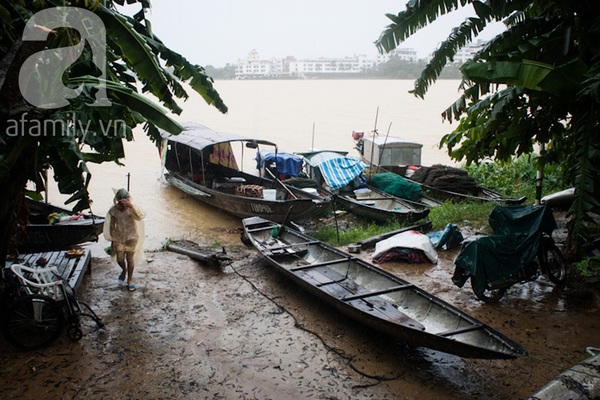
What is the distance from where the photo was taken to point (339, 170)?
1309 cm

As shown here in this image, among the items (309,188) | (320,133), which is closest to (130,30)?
(309,188)

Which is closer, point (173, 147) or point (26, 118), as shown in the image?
point (26, 118)

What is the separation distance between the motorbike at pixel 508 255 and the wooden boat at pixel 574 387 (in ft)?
7.17

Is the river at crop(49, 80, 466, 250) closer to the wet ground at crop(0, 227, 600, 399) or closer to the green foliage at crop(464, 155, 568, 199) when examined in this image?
the green foliage at crop(464, 155, 568, 199)

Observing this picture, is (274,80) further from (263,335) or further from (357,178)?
(263,335)

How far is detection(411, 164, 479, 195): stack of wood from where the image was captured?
12656 millimetres

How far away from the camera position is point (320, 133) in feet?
96.2

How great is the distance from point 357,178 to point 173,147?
19.5ft

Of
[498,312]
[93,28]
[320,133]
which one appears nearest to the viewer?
[93,28]

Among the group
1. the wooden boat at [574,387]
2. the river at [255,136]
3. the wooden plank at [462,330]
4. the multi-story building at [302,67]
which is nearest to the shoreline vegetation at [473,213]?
the river at [255,136]

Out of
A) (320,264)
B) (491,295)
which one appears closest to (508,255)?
(491,295)

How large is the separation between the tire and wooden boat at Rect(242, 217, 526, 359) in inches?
116

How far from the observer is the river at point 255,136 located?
40.9ft

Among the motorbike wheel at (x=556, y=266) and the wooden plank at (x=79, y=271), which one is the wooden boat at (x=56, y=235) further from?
the motorbike wheel at (x=556, y=266)
